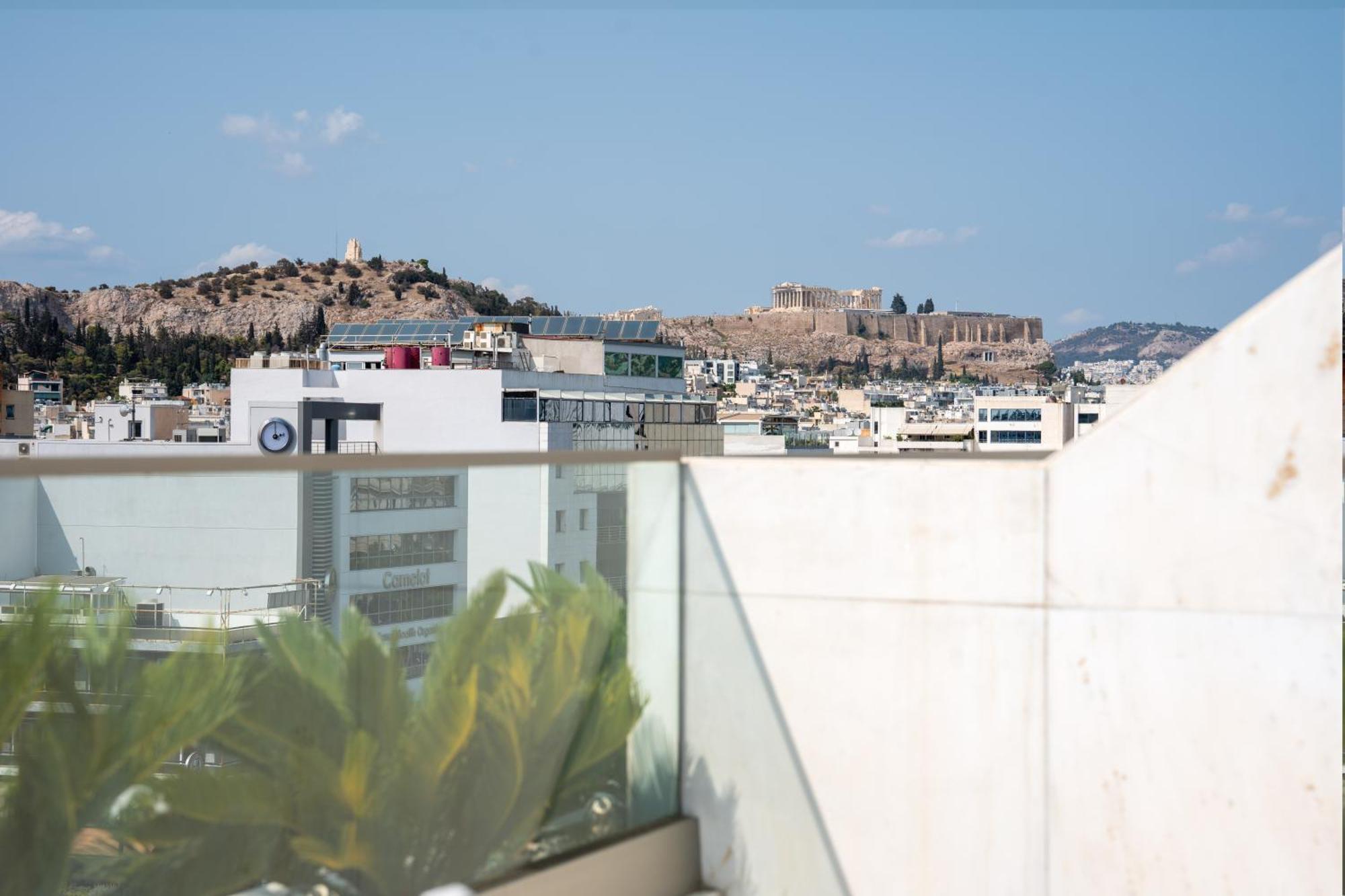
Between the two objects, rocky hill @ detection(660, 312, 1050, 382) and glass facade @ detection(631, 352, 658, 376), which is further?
rocky hill @ detection(660, 312, 1050, 382)

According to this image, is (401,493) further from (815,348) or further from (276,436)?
(815,348)

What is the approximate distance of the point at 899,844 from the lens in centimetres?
289

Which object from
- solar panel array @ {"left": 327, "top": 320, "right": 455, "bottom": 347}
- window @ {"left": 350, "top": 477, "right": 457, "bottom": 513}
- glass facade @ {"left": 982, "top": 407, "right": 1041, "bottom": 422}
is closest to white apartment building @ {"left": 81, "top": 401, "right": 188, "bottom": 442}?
solar panel array @ {"left": 327, "top": 320, "right": 455, "bottom": 347}

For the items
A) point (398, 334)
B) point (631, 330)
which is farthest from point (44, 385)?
point (631, 330)

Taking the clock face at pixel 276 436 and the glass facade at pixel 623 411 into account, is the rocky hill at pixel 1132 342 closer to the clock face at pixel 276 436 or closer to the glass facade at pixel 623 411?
the glass facade at pixel 623 411

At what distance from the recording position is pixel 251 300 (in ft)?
309

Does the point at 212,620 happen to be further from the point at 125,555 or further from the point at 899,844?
the point at 899,844

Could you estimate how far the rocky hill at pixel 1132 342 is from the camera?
130m

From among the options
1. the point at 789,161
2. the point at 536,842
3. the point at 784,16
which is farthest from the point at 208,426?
the point at 789,161

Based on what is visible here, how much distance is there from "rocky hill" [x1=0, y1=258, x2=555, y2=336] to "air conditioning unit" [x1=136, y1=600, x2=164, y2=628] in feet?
288

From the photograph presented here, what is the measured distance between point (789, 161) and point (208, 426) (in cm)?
7417

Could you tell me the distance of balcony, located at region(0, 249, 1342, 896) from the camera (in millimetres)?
2320

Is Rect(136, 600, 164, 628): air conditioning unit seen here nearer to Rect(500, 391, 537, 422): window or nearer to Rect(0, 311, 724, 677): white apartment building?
Rect(0, 311, 724, 677): white apartment building

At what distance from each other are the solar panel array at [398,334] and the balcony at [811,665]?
36.5 m
